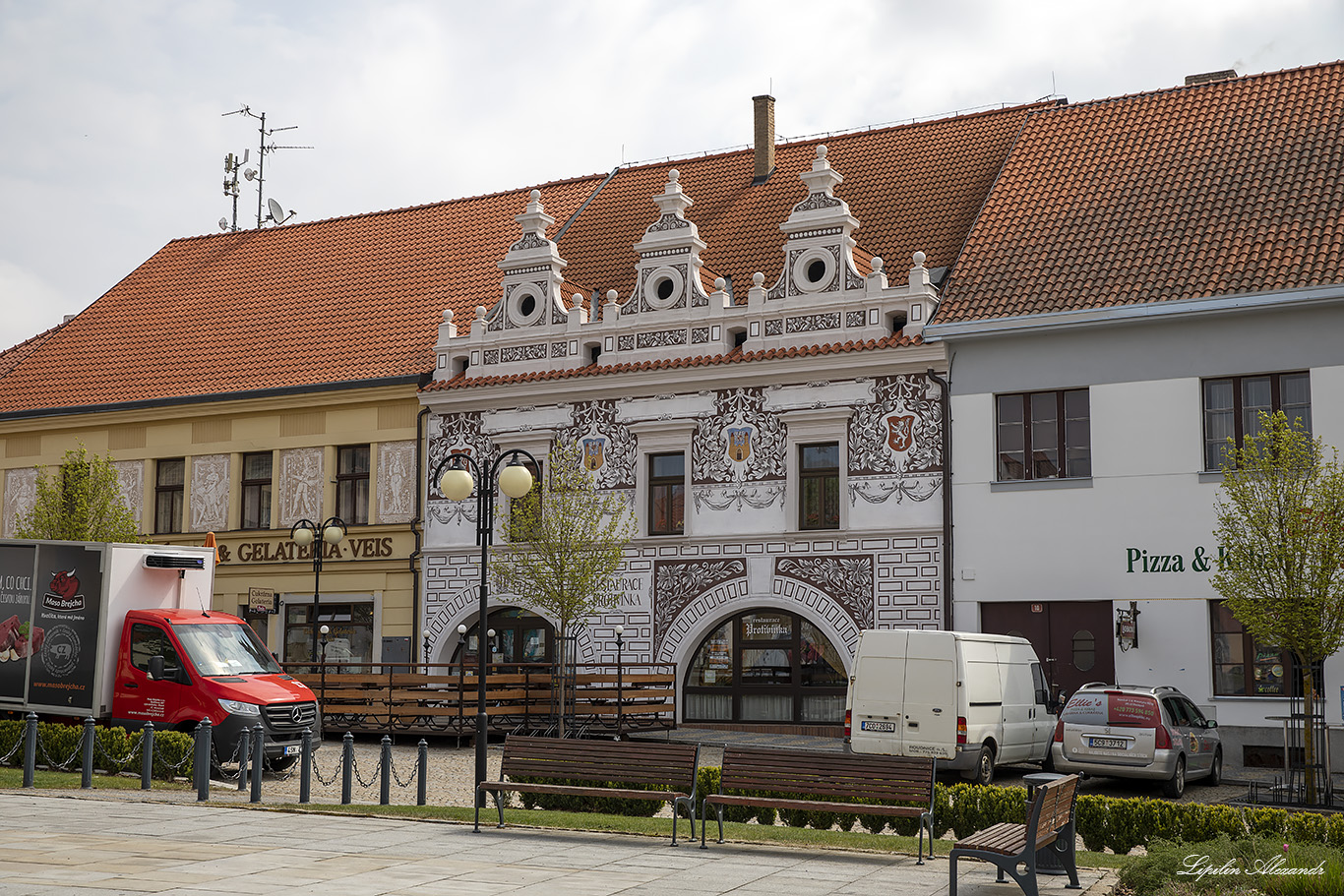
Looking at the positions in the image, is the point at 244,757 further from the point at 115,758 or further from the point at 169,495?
the point at 169,495

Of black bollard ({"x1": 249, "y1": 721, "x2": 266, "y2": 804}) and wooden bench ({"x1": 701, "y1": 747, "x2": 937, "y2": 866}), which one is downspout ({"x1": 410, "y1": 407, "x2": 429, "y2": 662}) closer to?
black bollard ({"x1": 249, "y1": 721, "x2": 266, "y2": 804})

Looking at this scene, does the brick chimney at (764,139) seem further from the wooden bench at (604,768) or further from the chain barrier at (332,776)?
the wooden bench at (604,768)

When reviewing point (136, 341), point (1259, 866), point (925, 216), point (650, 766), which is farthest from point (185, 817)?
point (136, 341)

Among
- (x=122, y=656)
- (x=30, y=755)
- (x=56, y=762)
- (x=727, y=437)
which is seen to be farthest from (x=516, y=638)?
(x=30, y=755)

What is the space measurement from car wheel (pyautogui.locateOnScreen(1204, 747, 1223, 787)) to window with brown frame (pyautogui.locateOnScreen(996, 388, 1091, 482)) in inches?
225

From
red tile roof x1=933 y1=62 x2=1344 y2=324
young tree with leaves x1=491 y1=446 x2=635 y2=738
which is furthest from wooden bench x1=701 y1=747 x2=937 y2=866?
red tile roof x1=933 y1=62 x2=1344 y2=324

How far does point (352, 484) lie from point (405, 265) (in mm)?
7252

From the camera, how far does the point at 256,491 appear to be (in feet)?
114

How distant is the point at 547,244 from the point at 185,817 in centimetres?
1878

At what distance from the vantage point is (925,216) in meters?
31.2

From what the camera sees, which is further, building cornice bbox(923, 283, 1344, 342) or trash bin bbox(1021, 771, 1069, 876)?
building cornice bbox(923, 283, 1344, 342)

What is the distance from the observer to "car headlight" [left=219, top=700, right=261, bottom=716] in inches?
839

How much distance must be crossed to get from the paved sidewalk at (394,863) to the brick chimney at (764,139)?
22.7m

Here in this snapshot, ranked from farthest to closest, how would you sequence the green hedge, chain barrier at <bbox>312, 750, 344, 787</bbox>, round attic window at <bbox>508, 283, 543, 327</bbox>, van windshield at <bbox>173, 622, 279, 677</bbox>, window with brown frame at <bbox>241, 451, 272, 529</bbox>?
window with brown frame at <bbox>241, 451, 272, 529</bbox>
round attic window at <bbox>508, 283, 543, 327</bbox>
van windshield at <bbox>173, 622, 279, 677</bbox>
the green hedge
chain barrier at <bbox>312, 750, 344, 787</bbox>
